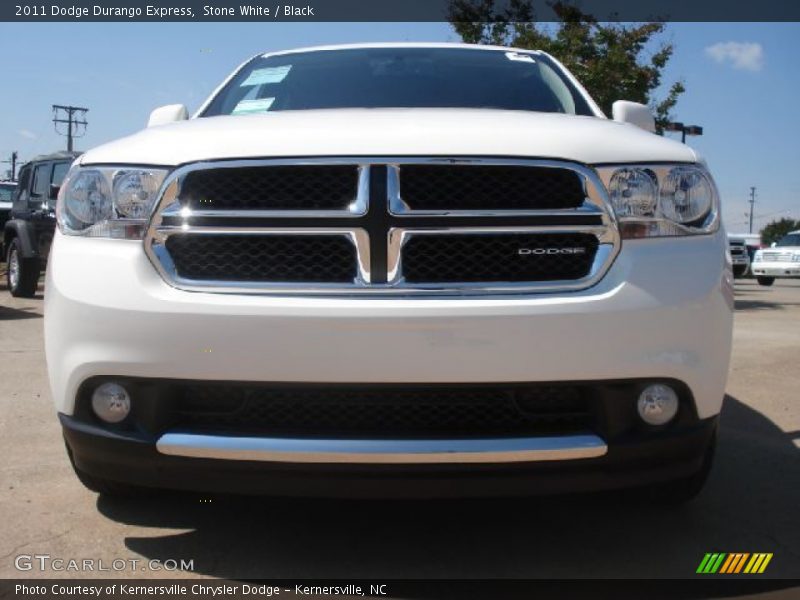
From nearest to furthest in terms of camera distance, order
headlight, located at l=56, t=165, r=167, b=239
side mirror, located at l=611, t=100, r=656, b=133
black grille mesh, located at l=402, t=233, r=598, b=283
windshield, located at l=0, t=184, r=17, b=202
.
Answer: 1. black grille mesh, located at l=402, t=233, r=598, b=283
2. headlight, located at l=56, t=165, r=167, b=239
3. side mirror, located at l=611, t=100, r=656, b=133
4. windshield, located at l=0, t=184, r=17, b=202

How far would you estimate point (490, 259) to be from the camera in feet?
7.36

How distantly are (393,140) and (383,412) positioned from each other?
0.74 m

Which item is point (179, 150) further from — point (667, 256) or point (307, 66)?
point (307, 66)

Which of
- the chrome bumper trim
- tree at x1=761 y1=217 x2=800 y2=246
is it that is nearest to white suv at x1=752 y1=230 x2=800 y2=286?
the chrome bumper trim

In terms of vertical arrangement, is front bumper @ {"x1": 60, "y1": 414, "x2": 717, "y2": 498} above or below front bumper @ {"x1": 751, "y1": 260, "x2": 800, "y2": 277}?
above

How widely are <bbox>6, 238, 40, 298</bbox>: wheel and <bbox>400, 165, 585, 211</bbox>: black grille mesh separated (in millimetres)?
10947

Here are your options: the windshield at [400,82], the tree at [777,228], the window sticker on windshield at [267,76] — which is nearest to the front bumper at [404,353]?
the windshield at [400,82]

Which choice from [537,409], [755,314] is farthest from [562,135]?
[755,314]

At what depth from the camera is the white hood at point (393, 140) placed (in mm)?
2264

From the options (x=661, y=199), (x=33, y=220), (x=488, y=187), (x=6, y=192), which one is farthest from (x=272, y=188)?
(x=6, y=192)

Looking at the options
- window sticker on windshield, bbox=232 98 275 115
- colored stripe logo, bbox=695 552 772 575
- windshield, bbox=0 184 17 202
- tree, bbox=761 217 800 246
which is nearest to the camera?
colored stripe logo, bbox=695 552 772 575

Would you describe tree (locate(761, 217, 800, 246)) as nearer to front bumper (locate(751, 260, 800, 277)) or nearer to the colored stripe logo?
front bumper (locate(751, 260, 800, 277))

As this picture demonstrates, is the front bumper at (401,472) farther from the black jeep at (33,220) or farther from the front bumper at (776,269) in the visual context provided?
the front bumper at (776,269)

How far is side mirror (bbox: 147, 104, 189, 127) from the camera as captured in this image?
3467 millimetres
